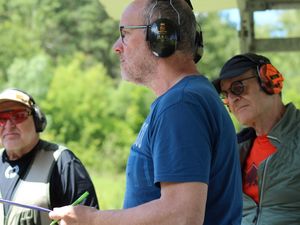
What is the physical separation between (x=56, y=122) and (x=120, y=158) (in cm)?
434

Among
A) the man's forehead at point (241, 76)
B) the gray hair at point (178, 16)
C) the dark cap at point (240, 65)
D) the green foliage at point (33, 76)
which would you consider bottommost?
the green foliage at point (33, 76)

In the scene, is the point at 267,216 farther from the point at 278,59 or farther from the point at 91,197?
the point at 278,59

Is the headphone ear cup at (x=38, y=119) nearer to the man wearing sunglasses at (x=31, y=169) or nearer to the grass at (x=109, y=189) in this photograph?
the man wearing sunglasses at (x=31, y=169)

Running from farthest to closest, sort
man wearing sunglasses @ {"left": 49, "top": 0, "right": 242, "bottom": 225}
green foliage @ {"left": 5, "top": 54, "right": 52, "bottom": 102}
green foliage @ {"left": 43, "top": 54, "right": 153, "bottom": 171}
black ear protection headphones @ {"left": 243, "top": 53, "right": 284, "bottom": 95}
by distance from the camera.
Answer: green foliage @ {"left": 5, "top": 54, "right": 52, "bottom": 102}, green foliage @ {"left": 43, "top": 54, "right": 153, "bottom": 171}, black ear protection headphones @ {"left": 243, "top": 53, "right": 284, "bottom": 95}, man wearing sunglasses @ {"left": 49, "top": 0, "right": 242, "bottom": 225}

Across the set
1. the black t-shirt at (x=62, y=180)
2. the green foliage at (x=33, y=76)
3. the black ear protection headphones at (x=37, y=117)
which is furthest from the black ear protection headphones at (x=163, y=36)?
the green foliage at (x=33, y=76)

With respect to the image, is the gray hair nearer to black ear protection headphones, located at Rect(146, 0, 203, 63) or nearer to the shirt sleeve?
black ear protection headphones, located at Rect(146, 0, 203, 63)

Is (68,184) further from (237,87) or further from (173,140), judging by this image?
(173,140)

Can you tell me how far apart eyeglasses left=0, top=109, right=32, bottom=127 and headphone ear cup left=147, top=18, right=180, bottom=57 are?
171 cm

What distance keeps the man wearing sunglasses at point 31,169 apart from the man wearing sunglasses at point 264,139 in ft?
2.71

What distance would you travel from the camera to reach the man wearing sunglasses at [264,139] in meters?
2.99

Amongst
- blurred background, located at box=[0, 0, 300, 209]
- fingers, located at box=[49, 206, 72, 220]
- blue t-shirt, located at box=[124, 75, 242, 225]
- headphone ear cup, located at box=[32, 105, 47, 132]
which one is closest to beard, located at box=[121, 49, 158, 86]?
blue t-shirt, located at box=[124, 75, 242, 225]

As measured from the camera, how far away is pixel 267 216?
3.02 m

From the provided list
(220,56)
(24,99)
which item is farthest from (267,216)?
(220,56)

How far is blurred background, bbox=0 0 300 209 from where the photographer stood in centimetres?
2666
